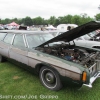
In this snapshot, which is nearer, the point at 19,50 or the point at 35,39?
the point at 19,50

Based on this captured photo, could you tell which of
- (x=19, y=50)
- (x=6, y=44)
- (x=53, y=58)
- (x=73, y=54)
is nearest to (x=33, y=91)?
(x=53, y=58)

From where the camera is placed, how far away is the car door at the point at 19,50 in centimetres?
357

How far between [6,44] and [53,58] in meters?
2.27

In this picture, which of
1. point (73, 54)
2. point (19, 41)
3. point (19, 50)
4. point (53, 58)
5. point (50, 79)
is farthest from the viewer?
point (19, 41)

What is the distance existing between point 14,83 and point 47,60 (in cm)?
137

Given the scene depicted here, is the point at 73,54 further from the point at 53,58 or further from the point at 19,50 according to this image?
the point at 19,50

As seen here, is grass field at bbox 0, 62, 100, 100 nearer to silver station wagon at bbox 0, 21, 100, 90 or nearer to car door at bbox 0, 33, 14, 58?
silver station wagon at bbox 0, 21, 100, 90

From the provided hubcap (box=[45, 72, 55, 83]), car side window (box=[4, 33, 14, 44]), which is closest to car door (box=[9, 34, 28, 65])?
car side window (box=[4, 33, 14, 44])

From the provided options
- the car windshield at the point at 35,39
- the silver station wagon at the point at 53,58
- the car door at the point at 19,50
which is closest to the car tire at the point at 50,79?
the silver station wagon at the point at 53,58

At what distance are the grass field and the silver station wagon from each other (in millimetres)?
214

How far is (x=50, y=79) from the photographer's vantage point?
10.4 feet

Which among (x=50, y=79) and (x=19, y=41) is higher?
(x=19, y=41)

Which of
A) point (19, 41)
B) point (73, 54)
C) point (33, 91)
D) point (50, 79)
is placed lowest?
point (33, 91)

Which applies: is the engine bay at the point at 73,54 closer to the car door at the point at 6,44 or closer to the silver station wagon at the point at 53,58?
the silver station wagon at the point at 53,58
